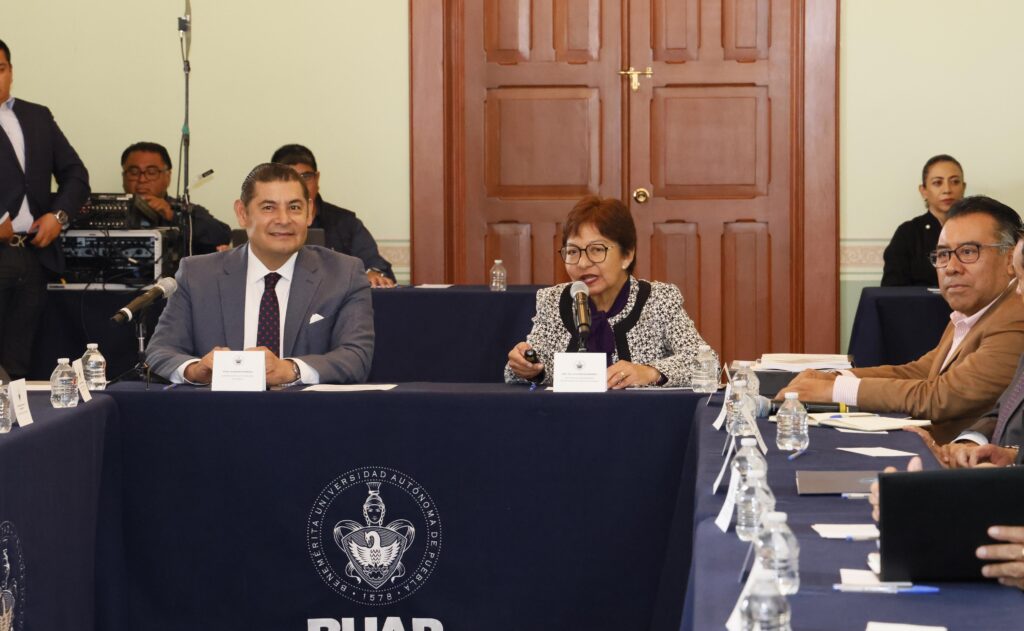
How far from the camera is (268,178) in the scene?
4.01m

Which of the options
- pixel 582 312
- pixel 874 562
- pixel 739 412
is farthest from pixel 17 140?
pixel 874 562

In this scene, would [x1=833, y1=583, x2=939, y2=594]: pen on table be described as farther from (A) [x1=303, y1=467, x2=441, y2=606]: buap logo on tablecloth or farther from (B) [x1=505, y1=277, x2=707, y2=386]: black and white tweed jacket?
(B) [x1=505, y1=277, x2=707, y2=386]: black and white tweed jacket

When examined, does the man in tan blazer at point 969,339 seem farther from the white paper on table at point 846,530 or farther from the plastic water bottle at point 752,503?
the plastic water bottle at point 752,503

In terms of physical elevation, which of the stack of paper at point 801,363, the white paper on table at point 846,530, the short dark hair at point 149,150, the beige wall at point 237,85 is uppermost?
the beige wall at point 237,85

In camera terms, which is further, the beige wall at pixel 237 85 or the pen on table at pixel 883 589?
the beige wall at pixel 237 85

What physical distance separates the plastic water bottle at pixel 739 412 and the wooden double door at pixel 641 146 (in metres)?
4.03

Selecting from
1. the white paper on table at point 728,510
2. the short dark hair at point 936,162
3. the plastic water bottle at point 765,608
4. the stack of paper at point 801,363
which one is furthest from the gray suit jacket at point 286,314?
the short dark hair at point 936,162

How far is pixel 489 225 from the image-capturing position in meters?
7.06

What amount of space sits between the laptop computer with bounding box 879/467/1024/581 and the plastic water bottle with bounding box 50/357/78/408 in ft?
6.66

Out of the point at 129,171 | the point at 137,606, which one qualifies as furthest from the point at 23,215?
the point at 137,606

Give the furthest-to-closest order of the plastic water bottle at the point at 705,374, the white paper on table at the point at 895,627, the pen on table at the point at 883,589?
the plastic water bottle at the point at 705,374
the pen on table at the point at 883,589
the white paper on table at the point at 895,627

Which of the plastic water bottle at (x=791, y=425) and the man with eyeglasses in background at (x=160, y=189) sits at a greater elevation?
the man with eyeglasses in background at (x=160, y=189)

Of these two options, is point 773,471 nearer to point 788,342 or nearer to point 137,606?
point 137,606

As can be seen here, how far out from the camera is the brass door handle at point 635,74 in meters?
6.92
